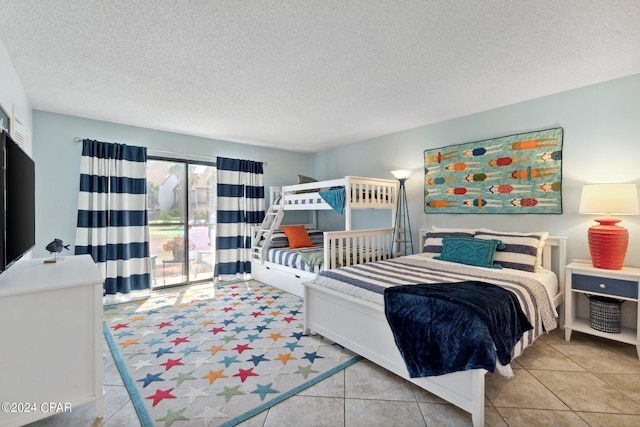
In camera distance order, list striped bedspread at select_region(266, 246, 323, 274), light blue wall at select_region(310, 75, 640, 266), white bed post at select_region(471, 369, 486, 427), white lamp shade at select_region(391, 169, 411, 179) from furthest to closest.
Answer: white lamp shade at select_region(391, 169, 411, 179) < striped bedspread at select_region(266, 246, 323, 274) < light blue wall at select_region(310, 75, 640, 266) < white bed post at select_region(471, 369, 486, 427)

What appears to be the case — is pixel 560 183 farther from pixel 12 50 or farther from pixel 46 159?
pixel 46 159

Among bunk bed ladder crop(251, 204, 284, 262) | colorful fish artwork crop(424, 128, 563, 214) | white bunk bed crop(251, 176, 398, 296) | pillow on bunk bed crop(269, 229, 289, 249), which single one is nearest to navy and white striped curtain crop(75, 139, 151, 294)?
bunk bed ladder crop(251, 204, 284, 262)

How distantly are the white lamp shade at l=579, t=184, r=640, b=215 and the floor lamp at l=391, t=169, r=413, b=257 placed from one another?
1.96m

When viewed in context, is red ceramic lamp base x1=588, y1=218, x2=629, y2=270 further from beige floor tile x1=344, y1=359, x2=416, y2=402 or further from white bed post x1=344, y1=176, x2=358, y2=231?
white bed post x1=344, y1=176, x2=358, y2=231

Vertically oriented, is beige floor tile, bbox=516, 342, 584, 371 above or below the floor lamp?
below

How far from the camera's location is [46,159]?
11.4 feet

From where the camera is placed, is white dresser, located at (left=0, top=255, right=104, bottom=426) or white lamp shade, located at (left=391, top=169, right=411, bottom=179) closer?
white dresser, located at (left=0, top=255, right=104, bottom=426)

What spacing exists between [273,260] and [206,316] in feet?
4.63

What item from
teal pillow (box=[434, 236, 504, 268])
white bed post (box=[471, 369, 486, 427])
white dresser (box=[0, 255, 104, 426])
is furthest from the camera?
teal pillow (box=[434, 236, 504, 268])

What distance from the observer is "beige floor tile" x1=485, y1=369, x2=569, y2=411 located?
5.92 ft

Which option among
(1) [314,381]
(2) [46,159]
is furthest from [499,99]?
(2) [46,159]

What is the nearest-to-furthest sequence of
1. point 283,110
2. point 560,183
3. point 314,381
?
point 314,381 < point 560,183 < point 283,110

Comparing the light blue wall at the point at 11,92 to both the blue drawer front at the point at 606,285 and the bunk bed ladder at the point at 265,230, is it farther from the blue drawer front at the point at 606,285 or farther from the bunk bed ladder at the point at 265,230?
the blue drawer front at the point at 606,285

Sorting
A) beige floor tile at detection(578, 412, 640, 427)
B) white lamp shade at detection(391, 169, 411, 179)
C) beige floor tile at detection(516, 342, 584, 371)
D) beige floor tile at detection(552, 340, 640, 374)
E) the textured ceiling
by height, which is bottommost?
beige floor tile at detection(578, 412, 640, 427)
